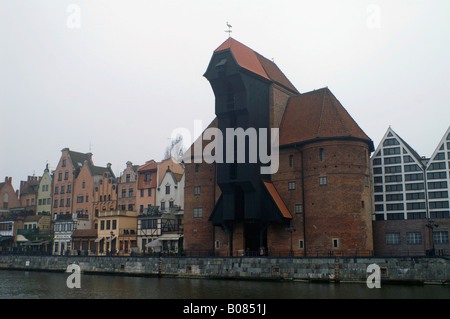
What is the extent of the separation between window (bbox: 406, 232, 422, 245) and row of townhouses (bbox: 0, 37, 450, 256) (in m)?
0.09

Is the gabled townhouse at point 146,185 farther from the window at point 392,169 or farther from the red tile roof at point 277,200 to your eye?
the window at point 392,169

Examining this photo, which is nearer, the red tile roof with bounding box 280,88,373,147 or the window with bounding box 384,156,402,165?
the red tile roof with bounding box 280,88,373,147

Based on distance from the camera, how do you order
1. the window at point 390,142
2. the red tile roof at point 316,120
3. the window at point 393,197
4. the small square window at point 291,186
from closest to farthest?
the red tile roof at point 316,120 < the small square window at point 291,186 < the window at point 393,197 < the window at point 390,142

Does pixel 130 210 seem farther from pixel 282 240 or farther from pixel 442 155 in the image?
pixel 442 155

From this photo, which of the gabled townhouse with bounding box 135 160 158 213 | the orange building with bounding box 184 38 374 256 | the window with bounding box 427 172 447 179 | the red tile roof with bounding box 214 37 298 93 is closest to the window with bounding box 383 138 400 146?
the orange building with bounding box 184 38 374 256

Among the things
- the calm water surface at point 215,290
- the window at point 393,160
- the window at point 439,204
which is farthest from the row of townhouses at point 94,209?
the window at point 439,204

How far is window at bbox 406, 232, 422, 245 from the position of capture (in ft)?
152

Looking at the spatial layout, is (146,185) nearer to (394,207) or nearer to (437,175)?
(394,207)

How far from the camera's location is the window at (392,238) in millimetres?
47281

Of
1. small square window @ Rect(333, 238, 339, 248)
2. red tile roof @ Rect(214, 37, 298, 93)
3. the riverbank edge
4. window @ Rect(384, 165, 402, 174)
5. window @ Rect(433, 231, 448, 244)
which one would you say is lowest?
the riverbank edge

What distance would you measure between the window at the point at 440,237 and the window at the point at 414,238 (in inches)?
51.0

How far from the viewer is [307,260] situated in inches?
1607

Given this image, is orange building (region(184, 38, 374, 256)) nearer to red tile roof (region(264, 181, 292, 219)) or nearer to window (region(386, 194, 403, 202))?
red tile roof (region(264, 181, 292, 219))
